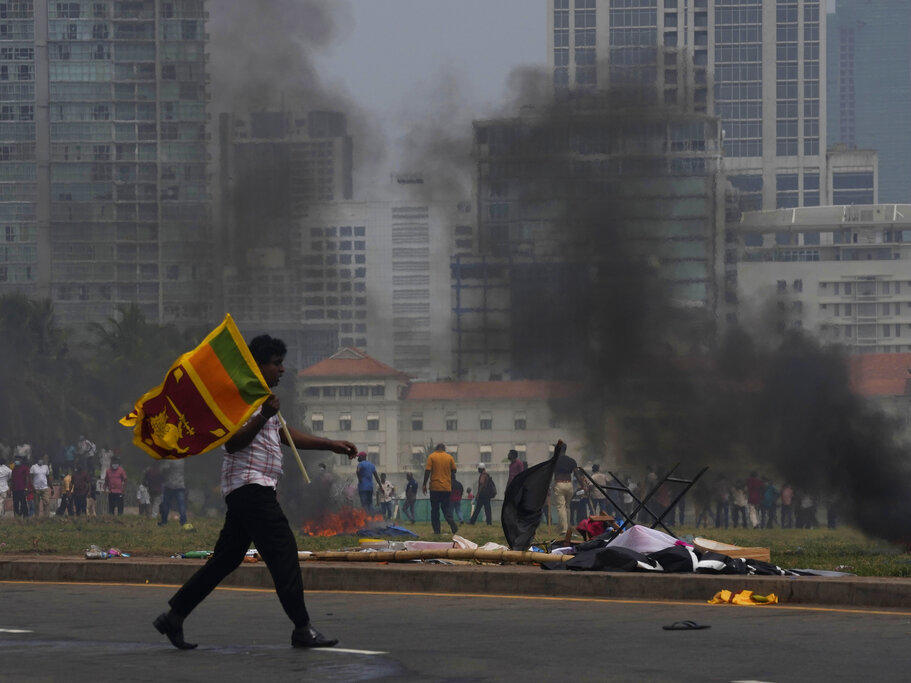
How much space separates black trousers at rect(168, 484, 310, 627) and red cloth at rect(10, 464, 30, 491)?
2460 cm

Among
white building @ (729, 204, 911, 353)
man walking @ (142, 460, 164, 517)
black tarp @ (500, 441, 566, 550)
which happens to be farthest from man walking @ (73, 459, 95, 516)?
white building @ (729, 204, 911, 353)

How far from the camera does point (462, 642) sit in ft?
26.7

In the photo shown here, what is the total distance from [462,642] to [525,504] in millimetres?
5588

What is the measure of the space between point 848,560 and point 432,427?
271 feet

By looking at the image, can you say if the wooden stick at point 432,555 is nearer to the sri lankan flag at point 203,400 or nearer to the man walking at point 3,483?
the sri lankan flag at point 203,400

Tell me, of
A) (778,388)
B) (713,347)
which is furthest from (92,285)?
(778,388)

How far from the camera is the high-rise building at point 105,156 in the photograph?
72.4m

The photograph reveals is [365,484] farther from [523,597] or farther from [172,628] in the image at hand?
[172,628]

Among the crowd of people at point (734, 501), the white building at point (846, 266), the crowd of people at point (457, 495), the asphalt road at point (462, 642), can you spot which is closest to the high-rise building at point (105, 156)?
the crowd of people at point (457, 495)

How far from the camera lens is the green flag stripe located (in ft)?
26.3

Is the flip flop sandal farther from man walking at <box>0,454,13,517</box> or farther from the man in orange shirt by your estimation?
man walking at <box>0,454,13,517</box>

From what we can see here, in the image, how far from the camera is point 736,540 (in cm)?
2181

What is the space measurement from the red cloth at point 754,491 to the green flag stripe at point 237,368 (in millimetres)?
23322

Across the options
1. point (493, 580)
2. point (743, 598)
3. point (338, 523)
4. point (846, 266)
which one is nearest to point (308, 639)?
point (743, 598)
